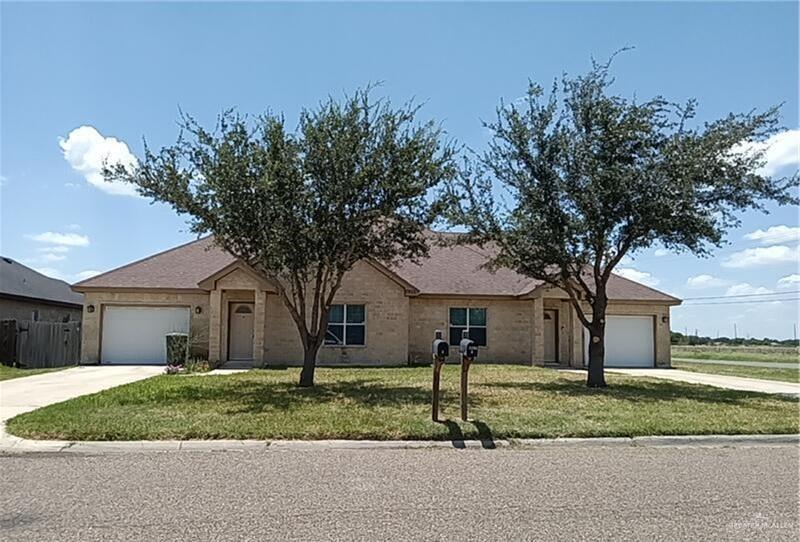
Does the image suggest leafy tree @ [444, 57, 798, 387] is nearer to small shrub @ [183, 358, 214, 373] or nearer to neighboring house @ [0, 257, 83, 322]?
small shrub @ [183, 358, 214, 373]

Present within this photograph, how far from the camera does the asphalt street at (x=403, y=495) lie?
5324 millimetres

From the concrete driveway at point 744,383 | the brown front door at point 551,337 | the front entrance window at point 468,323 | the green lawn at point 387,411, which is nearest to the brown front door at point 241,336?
the green lawn at point 387,411

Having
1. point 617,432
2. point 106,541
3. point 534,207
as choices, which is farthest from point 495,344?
point 106,541

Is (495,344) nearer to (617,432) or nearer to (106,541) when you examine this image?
→ (617,432)

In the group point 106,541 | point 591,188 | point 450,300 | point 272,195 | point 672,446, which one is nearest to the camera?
point 106,541

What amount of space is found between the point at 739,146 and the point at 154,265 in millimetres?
19324

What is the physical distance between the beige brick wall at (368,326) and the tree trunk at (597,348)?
8.02 metres

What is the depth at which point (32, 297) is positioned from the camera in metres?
27.5

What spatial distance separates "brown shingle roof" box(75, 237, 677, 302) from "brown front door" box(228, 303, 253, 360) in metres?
1.91

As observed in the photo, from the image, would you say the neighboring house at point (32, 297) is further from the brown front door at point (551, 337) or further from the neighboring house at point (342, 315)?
the brown front door at point (551, 337)

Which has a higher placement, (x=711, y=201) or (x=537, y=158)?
(x=537, y=158)

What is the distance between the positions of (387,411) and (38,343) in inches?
726

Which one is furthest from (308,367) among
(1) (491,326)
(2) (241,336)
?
(1) (491,326)

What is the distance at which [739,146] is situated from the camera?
15.2 meters
